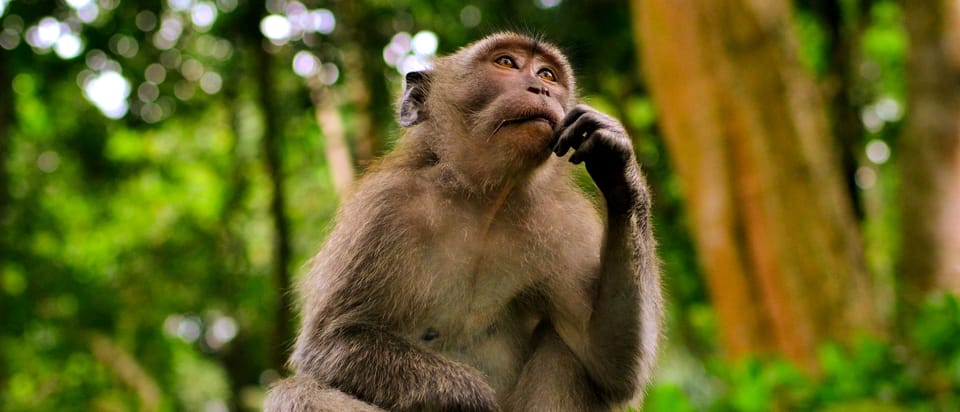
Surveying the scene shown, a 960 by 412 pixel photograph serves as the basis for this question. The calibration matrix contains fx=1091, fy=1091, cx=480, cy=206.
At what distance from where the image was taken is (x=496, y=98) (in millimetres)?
3855

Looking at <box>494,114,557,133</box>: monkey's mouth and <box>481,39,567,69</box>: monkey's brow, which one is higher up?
<box>481,39,567,69</box>: monkey's brow

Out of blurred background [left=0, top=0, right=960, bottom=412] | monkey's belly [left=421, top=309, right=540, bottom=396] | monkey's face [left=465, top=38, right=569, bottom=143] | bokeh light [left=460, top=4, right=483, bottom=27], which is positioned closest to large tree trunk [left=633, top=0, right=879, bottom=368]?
blurred background [left=0, top=0, right=960, bottom=412]

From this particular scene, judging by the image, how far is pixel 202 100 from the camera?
42.4 feet

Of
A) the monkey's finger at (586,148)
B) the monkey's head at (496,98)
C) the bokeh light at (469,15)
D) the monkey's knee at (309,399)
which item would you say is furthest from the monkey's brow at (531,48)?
the bokeh light at (469,15)

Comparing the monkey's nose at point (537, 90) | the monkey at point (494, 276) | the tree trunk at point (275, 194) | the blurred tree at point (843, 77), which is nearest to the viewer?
the monkey at point (494, 276)

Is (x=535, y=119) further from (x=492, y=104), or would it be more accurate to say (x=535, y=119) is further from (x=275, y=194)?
(x=275, y=194)

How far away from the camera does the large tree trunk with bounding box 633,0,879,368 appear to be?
848 cm

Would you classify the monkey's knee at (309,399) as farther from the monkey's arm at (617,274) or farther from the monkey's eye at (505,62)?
the monkey's eye at (505,62)

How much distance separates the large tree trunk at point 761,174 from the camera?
27.8ft

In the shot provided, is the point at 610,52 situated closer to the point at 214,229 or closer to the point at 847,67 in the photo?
the point at 847,67

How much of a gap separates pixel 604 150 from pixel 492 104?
21.3 inches

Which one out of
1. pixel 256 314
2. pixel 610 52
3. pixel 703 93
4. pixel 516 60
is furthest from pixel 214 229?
pixel 516 60

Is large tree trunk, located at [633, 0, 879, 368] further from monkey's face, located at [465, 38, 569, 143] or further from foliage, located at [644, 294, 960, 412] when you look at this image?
monkey's face, located at [465, 38, 569, 143]

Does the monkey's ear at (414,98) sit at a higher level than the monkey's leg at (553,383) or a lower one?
higher
